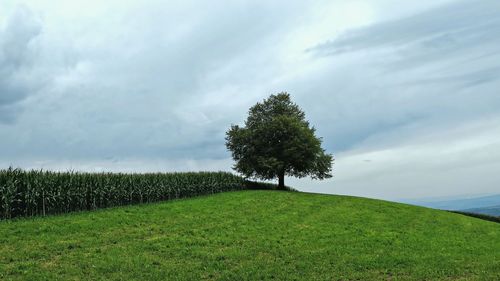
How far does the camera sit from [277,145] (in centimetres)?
7644

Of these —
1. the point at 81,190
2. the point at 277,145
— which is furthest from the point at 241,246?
the point at 277,145

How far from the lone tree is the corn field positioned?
14.6 metres

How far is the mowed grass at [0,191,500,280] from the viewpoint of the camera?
69.9ft

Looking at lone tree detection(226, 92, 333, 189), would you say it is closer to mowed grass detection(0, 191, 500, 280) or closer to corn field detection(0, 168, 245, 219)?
corn field detection(0, 168, 245, 219)

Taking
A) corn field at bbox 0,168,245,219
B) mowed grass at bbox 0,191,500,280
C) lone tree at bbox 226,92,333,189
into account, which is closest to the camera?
mowed grass at bbox 0,191,500,280

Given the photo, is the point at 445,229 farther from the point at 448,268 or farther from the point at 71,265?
the point at 71,265

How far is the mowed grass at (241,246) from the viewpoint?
21.3 metres

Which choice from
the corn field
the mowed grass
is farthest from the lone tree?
the mowed grass

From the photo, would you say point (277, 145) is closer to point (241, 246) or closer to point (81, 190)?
point (81, 190)

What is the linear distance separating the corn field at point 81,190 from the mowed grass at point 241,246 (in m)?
3.67

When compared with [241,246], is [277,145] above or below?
above

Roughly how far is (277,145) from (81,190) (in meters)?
39.6

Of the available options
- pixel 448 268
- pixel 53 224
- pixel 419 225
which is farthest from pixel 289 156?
pixel 448 268

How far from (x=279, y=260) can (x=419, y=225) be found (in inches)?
873
